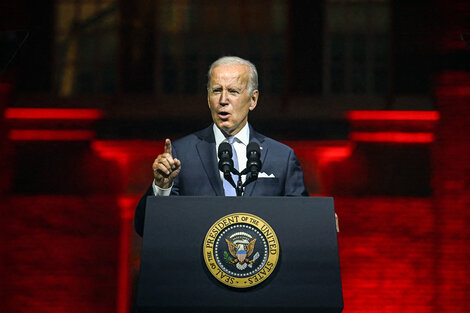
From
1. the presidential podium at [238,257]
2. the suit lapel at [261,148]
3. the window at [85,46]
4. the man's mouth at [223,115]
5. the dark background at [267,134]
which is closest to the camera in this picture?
the presidential podium at [238,257]

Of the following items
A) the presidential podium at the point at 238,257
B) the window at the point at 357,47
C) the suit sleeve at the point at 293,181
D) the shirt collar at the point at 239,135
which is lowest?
the presidential podium at the point at 238,257

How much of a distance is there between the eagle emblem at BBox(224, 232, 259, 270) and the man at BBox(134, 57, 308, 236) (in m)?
0.52

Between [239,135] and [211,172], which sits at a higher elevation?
[239,135]

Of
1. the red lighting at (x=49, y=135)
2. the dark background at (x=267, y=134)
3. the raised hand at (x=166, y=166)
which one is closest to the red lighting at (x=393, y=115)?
the dark background at (x=267, y=134)

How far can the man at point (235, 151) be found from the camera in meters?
2.69

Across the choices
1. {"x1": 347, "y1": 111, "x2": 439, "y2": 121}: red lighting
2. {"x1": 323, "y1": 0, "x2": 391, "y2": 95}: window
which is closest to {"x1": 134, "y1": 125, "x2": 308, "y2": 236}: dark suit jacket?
{"x1": 347, "y1": 111, "x2": 439, "y2": 121}: red lighting

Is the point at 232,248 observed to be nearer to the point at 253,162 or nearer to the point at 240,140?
the point at 253,162

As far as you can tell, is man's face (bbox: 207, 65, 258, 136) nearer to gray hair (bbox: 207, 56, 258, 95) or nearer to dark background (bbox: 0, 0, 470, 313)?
gray hair (bbox: 207, 56, 258, 95)

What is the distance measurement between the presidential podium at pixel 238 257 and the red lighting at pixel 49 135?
323 cm

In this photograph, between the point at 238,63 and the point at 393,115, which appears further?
the point at 393,115

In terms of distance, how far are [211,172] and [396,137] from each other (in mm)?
2955

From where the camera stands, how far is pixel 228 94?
2.77 meters

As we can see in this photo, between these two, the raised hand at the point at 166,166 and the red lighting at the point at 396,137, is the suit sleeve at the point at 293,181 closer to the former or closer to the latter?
the raised hand at the point at 166,166

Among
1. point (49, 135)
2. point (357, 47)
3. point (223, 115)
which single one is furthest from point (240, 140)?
point (357, 47)
